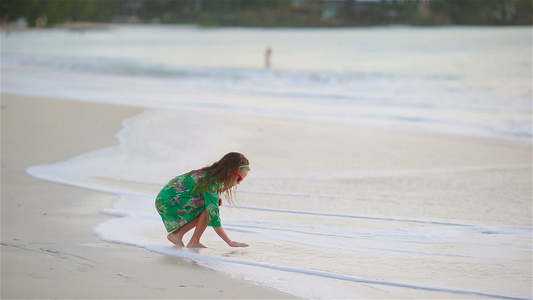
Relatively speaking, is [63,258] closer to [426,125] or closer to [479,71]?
[426,125]

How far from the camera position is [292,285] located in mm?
4379

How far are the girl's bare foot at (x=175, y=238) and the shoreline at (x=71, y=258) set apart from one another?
292 mm

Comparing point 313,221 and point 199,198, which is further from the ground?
point 199,198

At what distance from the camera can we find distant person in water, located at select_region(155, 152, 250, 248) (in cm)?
504

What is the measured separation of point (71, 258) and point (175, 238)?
82 cm

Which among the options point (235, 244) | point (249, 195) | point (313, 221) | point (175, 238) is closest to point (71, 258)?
point (175, 238)

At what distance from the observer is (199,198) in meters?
5.17

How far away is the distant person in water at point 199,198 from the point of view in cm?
504

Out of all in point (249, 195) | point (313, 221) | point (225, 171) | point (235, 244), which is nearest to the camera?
point (225, 171)

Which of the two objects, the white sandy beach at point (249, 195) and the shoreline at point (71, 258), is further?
the white sandy beach at point (249, 195)

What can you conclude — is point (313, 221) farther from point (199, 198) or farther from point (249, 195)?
point (199, 198)

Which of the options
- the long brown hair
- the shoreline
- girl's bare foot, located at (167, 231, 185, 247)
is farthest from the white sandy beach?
the long brown hair

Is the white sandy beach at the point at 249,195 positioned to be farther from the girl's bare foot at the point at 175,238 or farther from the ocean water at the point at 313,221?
the girl's bare foot at the point at 175,238

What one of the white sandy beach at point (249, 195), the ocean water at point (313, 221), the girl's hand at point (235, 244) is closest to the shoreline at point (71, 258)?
the white sandy beach at point (249, 195)
